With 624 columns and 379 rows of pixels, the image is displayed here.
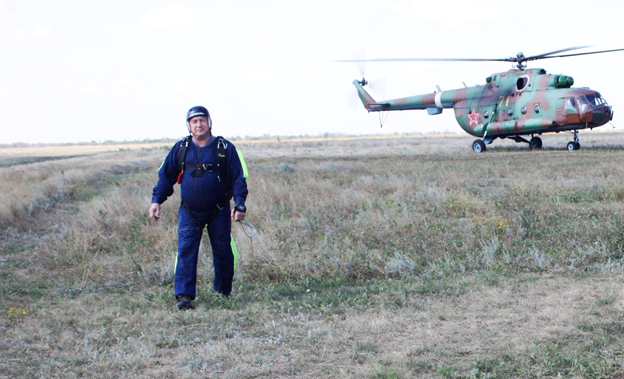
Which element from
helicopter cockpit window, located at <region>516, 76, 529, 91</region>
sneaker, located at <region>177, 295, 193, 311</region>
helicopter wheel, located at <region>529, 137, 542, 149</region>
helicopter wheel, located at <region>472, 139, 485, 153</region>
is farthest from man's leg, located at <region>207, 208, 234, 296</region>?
helicopter wheel, located at <region>529, 137, 542, 149</region>

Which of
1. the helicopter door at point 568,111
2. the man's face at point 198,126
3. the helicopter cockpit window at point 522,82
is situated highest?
the helicopter cockpit window at point 522,82

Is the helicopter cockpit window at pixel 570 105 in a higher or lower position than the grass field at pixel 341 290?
higher

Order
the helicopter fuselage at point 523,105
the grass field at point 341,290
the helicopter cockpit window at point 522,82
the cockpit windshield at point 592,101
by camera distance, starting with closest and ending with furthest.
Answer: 1. the grass field at point 341,290
2. the cockpit windshield at point 592,101
3. the helicopter fuselage at point 523,105
4. the helicopter cockpit window at point 522,82

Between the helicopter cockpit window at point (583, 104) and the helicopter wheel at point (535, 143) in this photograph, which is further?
the helicopter wheel at point (535, 143)

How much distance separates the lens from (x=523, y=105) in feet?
75.8

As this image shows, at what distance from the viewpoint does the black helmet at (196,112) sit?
5.15m

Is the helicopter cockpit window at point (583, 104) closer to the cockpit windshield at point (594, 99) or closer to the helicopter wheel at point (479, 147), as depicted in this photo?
the cockpit windshield at point (594, 99)

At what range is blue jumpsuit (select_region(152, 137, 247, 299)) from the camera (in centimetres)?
516

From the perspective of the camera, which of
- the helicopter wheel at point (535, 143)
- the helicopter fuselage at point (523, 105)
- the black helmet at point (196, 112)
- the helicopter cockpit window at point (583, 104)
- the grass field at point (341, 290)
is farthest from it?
the helicopter wheel at point (535, 143)

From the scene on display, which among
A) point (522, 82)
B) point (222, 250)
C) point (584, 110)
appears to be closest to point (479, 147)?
point (522, 82)

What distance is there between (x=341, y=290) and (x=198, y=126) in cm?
231

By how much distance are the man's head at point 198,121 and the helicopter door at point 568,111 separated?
20.0 meters

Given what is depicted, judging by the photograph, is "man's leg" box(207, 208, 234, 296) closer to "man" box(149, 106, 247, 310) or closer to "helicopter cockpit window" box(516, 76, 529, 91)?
"man" box(149, 106, 247, 310)

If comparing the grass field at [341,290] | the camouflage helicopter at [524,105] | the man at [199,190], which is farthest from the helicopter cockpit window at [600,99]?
the man at [199,190]
